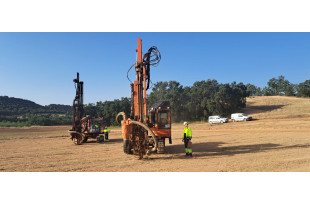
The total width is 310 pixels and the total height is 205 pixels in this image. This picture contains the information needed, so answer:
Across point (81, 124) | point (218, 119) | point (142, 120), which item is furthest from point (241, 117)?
point (142, 120)

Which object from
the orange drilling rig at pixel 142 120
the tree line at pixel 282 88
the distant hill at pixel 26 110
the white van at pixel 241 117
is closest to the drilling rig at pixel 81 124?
the orange drilling rig at pixel 142 120

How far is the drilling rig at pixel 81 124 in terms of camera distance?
18.3 m

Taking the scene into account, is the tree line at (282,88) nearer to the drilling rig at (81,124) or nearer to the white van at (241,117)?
the white van at (241,117)

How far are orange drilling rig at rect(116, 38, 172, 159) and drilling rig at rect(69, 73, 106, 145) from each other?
8.47 metres

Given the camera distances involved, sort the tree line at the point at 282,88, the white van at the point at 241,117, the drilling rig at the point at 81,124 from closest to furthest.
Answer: the drilling rig at the point at 81,124, the white van at the point at 241,117, the tree line at the point at 282,88

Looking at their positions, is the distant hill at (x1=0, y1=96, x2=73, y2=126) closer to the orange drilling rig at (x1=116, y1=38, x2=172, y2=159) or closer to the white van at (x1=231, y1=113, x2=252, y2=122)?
the white van at (x1=231, y1=113, x2=252, y2=122)

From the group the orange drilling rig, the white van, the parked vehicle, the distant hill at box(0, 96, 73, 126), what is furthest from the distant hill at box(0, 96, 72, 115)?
the orange drilling rig

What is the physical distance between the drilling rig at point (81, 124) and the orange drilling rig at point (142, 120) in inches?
333

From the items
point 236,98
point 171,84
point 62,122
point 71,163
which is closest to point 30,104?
point 62,122

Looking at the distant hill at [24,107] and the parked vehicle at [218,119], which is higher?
the distant hill at [24,107]

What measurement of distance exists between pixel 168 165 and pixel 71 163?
4.85 meters

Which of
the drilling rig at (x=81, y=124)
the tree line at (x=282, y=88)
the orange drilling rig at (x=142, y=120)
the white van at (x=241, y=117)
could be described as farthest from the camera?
the tree line at (x=282, y=88)

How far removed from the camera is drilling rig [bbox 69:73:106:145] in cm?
1831

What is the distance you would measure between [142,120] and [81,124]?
33.1 feet
